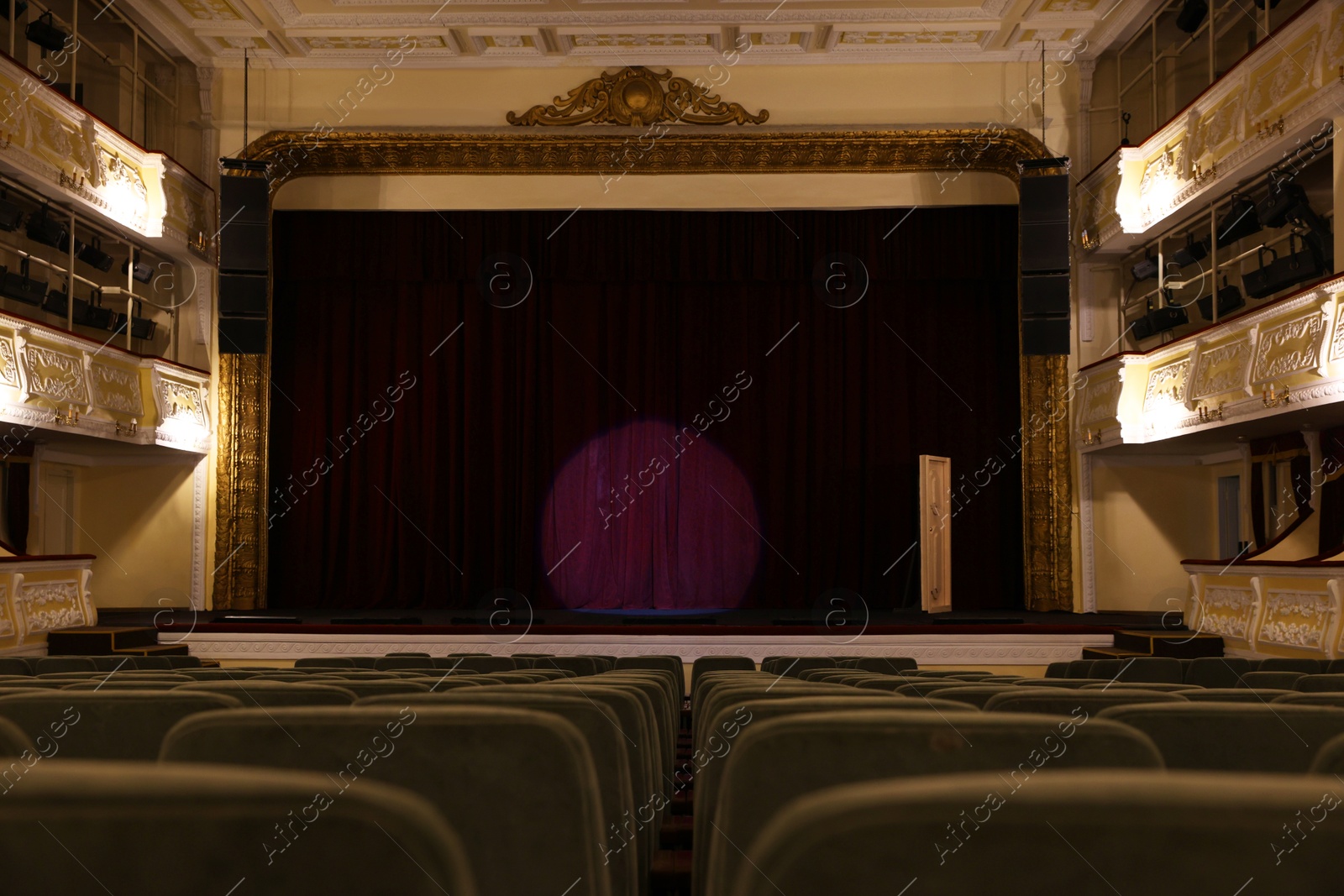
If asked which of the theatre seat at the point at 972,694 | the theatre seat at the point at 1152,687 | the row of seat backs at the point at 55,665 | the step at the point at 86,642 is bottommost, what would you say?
the step at the point at 86,642

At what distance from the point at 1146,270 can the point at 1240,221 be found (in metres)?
1.28

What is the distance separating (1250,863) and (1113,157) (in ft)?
36.6

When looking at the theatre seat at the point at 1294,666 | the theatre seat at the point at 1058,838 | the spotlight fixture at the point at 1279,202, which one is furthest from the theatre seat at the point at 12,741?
the spotlight fixture at the point at 1279,202

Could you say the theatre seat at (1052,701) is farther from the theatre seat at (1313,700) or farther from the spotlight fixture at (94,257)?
the spotlight fixture at (94,257)

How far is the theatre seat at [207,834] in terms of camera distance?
500 mm

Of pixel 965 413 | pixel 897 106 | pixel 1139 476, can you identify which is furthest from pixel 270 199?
pixel 1139 476

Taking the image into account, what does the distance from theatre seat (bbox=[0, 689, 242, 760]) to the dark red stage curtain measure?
10.8m

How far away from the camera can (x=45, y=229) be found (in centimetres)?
948

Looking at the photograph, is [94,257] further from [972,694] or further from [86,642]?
[972,694]

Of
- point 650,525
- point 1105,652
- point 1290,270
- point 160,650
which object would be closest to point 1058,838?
point 1105,652

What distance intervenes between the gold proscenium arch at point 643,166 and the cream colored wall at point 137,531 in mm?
408

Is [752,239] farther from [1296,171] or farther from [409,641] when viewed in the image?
[409,641]

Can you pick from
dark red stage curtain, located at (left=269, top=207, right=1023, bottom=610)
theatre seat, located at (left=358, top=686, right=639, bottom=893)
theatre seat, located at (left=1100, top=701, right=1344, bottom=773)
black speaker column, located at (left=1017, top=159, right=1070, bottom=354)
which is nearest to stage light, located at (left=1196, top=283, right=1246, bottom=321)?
black speaker column, located at (left=1017, top=159, right=1070, bottom=354)

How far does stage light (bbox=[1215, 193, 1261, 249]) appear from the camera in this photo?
30.6 feet
